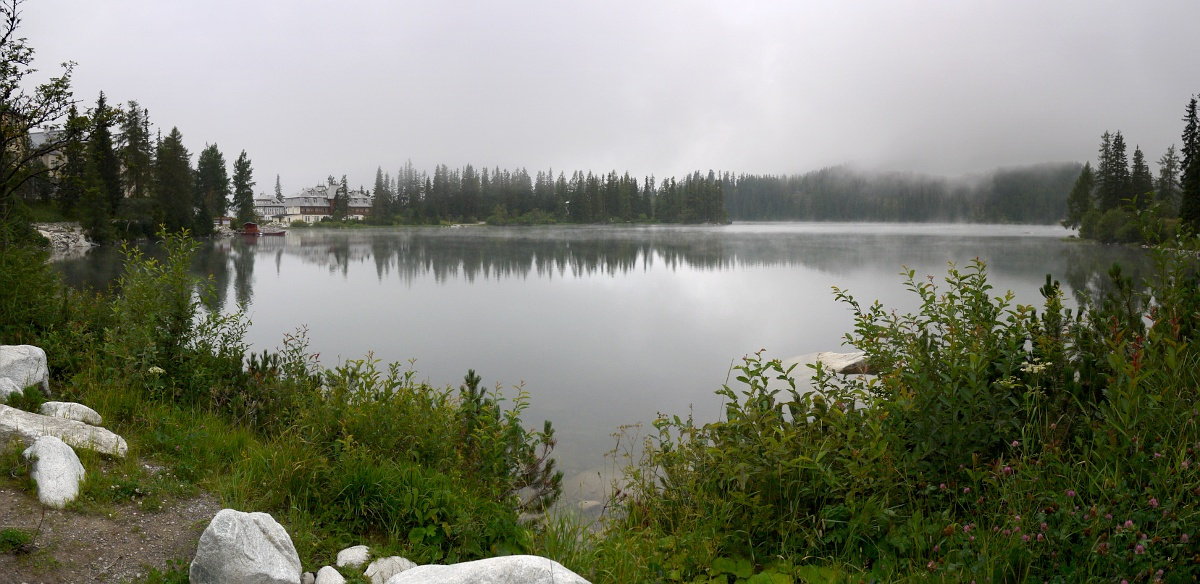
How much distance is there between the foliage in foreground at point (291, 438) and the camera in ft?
16.9

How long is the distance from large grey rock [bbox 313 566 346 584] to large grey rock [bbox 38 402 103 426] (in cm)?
358

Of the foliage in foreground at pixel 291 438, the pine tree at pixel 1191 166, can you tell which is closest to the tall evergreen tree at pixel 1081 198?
the pine tree at pixel 1191 166

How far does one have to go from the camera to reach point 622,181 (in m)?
154

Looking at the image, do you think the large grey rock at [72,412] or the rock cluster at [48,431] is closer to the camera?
the rock cluster at [48,431]

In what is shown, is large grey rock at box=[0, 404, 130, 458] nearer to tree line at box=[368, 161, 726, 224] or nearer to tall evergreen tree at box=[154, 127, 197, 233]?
tall evergreen tree at box=[154, 127, 197, 233]

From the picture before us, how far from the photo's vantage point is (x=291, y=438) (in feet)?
20.3

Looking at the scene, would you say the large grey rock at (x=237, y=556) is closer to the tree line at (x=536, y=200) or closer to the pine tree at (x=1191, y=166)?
the pine tree at (x=1191, y=166)

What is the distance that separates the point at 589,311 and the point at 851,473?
1887 cm

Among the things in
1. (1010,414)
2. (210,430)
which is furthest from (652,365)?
(1010,414)

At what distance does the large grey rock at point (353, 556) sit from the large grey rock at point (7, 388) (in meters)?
4.27

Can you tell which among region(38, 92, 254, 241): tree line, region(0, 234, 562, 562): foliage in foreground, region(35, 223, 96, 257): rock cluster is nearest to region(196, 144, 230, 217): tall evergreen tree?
region(38, 92, 254, 241): tree line

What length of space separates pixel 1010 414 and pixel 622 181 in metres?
151

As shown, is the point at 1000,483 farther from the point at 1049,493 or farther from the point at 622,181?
the point at 622,181

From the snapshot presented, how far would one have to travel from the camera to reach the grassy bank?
3.76 metres
